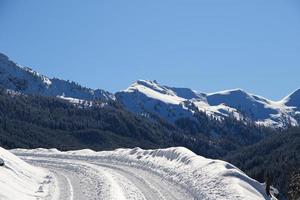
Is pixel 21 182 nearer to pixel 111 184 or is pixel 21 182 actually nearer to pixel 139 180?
pixel 111 184

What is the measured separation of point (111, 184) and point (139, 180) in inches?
119

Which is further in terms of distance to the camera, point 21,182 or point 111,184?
point 111,184

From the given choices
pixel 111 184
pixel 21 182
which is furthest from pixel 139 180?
pixel 21 182

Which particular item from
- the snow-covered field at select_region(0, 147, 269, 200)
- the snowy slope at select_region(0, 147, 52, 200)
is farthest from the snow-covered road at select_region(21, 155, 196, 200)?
the snowy slope at select_region(0, 147, 52, 200)

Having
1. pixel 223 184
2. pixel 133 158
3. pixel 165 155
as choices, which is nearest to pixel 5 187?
pixel 223 184

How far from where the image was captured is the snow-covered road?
1157 inches

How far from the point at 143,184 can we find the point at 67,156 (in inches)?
1089

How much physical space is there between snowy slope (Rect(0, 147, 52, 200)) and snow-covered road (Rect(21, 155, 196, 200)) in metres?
1.00

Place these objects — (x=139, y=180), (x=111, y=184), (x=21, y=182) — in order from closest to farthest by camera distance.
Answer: (x=21, y=182)
(x=111, y=184)
(x=139, y=180)

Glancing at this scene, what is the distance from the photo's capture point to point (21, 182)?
3334 centimetres

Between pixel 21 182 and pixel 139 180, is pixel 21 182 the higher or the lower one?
the lower one

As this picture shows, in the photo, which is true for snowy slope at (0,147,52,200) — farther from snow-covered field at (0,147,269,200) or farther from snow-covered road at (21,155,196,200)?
snow-covered road at (21,155,196,200)

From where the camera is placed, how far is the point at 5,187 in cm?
2805

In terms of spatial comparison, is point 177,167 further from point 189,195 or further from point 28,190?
point 28,190
